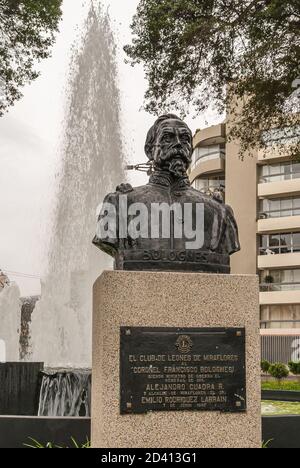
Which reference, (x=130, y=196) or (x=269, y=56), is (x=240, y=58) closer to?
(x=269, y=56)

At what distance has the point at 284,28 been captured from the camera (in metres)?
12.9

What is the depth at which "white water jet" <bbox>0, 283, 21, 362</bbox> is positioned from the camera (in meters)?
15.5

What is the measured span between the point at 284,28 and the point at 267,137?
10.4 ft

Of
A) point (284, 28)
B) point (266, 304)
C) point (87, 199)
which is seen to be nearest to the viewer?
point (284, 28)

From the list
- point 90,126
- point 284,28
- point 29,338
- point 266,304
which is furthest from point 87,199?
point 266,304

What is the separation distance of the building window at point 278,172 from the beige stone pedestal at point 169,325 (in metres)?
32.0

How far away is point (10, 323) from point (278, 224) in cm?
2270

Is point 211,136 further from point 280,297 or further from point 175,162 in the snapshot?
point 175,162

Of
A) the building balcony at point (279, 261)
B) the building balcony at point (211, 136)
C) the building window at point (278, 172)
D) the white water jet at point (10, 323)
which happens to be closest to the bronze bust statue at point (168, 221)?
the white water jet at point (10, 323)

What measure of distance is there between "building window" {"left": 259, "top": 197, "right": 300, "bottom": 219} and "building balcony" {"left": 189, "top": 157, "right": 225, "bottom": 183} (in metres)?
3.47

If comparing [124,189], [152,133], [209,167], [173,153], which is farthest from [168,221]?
[209,167]

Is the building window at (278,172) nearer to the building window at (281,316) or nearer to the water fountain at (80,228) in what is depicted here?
the building window at (281,316)

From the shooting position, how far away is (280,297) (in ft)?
119

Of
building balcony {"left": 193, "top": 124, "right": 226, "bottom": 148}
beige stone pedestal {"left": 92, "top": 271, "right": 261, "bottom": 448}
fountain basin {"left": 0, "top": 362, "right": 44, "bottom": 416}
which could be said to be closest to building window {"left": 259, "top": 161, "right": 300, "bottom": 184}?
building balcony {"left": 193, "top": 124, "right": 226, "bottom": 148}
